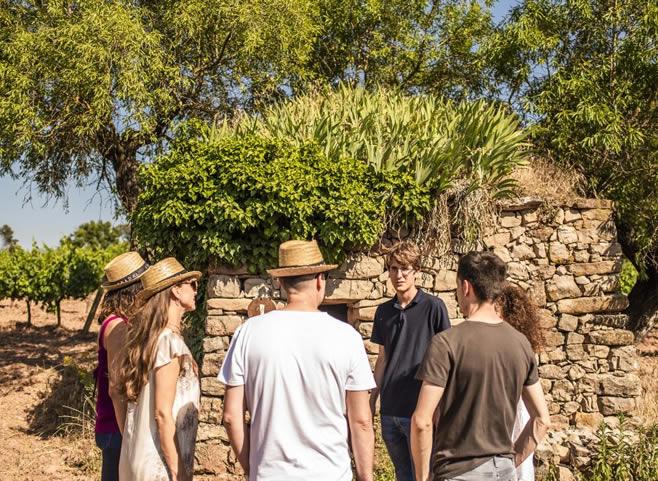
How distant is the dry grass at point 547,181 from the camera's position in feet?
24.1

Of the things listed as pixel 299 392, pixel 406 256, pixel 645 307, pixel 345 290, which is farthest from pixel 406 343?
pixel 645 307

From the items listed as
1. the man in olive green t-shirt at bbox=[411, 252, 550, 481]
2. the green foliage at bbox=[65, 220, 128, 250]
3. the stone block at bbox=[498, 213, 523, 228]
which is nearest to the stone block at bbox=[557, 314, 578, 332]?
the stone block at bbox=[498, 213, 523, 228]

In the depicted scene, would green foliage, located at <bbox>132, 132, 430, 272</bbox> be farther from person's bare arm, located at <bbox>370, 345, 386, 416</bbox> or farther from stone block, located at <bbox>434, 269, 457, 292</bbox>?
person's bare arm, located at <bbox>370, 345, 386, 416</bbox>

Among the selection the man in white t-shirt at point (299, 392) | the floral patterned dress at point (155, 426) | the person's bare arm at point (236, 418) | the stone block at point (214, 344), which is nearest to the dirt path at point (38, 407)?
the stone block at point (214, 344)

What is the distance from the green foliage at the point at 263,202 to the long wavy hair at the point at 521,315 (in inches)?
107

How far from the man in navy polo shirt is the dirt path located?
13.0 ft

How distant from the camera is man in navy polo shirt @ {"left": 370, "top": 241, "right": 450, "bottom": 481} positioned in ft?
13.8

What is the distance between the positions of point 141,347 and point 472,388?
1516 mm

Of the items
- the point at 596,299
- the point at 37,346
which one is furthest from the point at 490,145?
the point at 37,346

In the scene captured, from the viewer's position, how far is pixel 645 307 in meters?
11.4

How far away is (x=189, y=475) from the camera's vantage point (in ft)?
10.3

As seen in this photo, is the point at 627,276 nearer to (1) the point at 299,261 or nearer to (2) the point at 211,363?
(2) the point at 211,363

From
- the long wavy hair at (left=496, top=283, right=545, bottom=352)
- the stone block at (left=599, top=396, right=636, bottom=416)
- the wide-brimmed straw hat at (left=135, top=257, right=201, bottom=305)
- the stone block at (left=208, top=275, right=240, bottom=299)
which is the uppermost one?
the stone block at (left=208, top=275, right=240, bottom=299)

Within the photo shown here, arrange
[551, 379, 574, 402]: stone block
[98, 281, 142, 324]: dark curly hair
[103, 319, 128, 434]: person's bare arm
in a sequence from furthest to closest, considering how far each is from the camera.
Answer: [551, 379, 574, 402]: stone block → [98, 281, 142, 324]: dark curly hair → [103, 319, 128, 434]: person's bare arm
